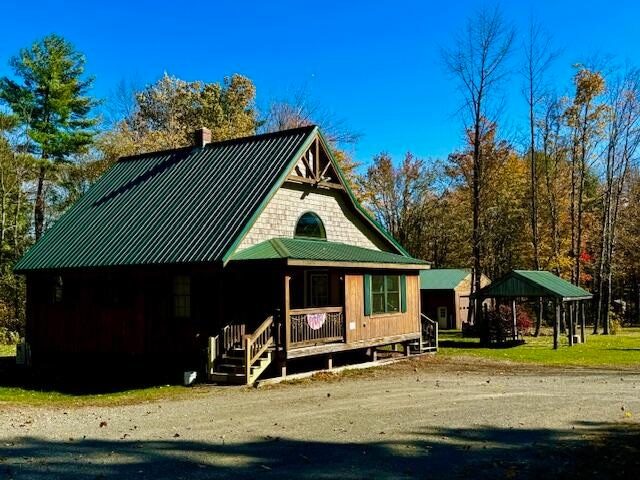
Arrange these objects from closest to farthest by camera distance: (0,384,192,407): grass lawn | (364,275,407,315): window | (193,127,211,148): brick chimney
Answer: (0,384,192,407): grass lawn → (364,275,407,315): window → (193,127,211,148): brick chimney

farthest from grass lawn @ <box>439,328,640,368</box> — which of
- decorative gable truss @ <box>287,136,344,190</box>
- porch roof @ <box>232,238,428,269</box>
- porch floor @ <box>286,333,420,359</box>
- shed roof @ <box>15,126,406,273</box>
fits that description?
decorative gable truss @ <box>287,136,344,190</box>

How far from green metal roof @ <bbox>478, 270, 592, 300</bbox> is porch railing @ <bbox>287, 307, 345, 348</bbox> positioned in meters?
12.8

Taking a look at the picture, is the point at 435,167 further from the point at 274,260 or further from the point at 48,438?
the point at 48,438

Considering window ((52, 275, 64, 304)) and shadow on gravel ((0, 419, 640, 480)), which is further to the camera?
window ((52, 275, 64, 304))

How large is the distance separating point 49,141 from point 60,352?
21759 mm

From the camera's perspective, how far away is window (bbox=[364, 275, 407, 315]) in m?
19.5

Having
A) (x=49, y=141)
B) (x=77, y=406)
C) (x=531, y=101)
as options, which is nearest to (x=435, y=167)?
(x=531, y=101)

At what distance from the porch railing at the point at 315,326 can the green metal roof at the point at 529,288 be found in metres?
12.8

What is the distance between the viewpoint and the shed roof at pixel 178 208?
17578 mm

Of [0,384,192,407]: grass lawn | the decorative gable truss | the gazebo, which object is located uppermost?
the decorative gable truss

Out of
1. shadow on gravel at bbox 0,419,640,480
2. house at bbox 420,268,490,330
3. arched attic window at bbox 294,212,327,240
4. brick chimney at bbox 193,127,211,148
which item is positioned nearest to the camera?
shadow on gravel at bbox 0,419,640,480

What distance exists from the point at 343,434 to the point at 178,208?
11656 mm

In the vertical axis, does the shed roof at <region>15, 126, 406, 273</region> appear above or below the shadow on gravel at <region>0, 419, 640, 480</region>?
above

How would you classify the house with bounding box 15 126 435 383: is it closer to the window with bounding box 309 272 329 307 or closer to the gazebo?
the window with bounding box 309 272 329 307
